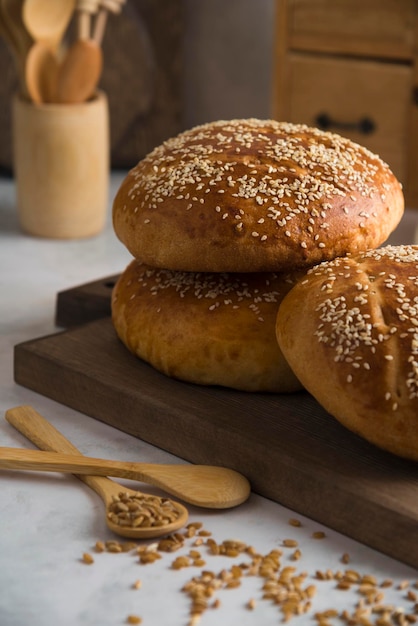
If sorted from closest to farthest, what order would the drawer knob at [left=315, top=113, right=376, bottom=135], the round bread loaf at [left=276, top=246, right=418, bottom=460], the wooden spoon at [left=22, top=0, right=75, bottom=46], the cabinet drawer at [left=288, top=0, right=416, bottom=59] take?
1. the round bread loaf at [left=276, top=246, right=418, bottom=460]
2. the wooden spoon at [left=22, top=0, right=75, bottom=46]
3. the cabinet drawer at [left=288, top=0, right=416, bottom=59]
4. the drawer knob at [left=315, top=113, right=376, bottom=135]

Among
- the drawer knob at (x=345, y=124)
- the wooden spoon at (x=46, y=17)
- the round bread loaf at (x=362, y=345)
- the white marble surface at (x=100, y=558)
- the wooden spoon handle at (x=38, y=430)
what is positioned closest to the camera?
the white marble surface at (x=100, y=558)

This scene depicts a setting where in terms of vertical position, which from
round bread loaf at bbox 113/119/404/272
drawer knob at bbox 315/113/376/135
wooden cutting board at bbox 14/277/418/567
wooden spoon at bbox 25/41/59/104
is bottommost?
wooden cutting board at bbox 14/277/418/567

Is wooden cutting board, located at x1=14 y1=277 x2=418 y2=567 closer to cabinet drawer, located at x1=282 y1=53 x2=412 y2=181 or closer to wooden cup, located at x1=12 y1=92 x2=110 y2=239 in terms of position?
wooden cup, located at x1=12 y1=92 x2=110 y2=239

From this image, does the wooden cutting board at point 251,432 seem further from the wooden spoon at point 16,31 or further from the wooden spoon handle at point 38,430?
the wooden spoon at point 16,31

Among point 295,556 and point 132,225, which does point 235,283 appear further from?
point 295,556

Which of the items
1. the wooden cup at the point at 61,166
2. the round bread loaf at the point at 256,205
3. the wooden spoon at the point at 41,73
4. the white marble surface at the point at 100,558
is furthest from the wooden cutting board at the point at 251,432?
the wooden spoon at the point at 41,73

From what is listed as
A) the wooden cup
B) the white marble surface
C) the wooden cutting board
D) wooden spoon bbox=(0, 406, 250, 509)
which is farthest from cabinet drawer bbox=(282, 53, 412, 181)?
wooden spoon bbox=(0, 406, 250, 509)

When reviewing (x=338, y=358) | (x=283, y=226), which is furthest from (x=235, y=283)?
(x=338, y=358)
